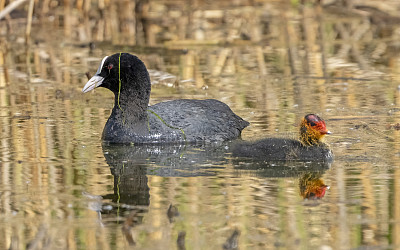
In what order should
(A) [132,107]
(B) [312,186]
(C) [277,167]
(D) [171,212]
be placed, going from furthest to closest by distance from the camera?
(A) [132,107]
(C) [277,167]
(B) [312,186]
(D) [171,212]

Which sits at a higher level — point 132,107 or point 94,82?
point 94,82

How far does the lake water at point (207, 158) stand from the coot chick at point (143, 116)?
22 cm

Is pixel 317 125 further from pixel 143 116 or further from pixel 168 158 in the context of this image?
pixel 143 116

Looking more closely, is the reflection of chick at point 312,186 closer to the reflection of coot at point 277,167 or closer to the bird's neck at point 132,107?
the reflection of coot at point 277,167

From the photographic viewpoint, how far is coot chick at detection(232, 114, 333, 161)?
292 inches

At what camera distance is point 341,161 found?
736 centimetres

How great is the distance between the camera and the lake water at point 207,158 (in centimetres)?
534

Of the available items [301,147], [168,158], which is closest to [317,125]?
[301,147]

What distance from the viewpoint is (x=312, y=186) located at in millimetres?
6512

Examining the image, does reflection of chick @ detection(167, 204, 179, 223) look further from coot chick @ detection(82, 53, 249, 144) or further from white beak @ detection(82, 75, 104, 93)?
white beak @ detection(82, 75, 104, 93)

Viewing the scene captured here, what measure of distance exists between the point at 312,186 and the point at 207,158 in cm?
144

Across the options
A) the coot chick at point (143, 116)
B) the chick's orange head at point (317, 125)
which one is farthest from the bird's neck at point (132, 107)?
the chick's orange head at point (317, 125)

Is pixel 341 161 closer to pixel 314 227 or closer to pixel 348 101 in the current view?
pixel 314 227

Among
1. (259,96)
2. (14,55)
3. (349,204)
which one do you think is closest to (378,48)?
(259,96)
